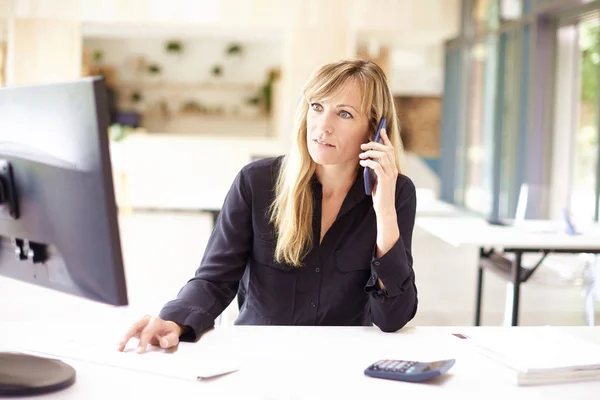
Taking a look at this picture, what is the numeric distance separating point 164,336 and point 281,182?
2.04 feet

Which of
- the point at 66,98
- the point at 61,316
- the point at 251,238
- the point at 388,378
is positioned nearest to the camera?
the point at 66,98

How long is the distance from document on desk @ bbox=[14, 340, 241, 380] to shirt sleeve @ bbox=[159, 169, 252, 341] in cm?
23

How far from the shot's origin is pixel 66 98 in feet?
3.82

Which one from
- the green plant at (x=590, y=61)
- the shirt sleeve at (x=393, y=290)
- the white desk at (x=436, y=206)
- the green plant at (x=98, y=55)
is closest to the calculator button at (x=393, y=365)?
the shirt sleeve at (x=393, y=290)

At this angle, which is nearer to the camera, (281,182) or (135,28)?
(281,182)

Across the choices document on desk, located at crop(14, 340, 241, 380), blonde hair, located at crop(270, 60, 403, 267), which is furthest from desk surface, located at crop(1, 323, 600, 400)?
blonde hair, located at crop(270, 60, 403, 267)

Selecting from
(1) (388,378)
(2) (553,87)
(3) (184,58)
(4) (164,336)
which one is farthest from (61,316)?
(3) (184,58)

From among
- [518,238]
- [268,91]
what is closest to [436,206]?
[268,91]

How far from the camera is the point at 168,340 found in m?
1.55

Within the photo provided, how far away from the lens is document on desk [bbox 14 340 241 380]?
1.40m

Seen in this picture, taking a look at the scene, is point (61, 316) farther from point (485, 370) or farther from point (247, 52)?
point (247, 52)

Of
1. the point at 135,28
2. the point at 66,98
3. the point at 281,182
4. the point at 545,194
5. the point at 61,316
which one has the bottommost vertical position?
the point at 61,316

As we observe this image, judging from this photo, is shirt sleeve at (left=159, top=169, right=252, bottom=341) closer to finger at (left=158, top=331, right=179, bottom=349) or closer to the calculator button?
finger at (left=158, top=331, right=179, bottom=349)

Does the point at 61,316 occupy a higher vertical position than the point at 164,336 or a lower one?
lower
